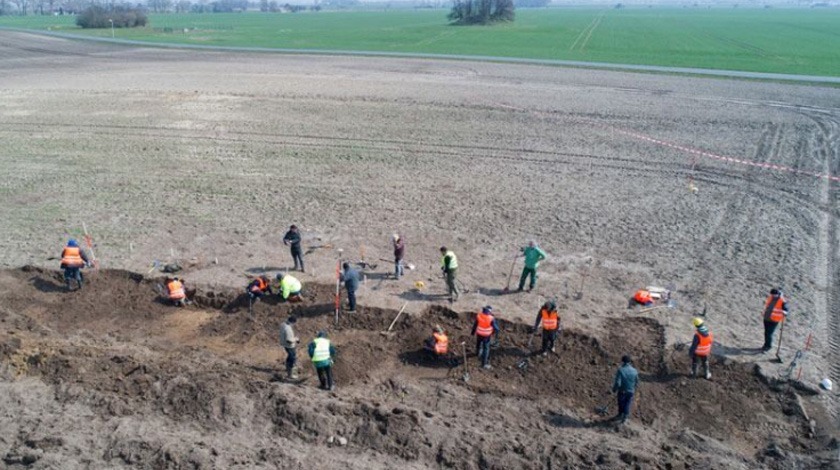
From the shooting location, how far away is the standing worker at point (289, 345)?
41.1 feet

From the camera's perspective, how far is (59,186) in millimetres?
23953

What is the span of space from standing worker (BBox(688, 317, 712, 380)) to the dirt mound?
0.34 m

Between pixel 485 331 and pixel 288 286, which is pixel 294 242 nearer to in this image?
pixel 288 286

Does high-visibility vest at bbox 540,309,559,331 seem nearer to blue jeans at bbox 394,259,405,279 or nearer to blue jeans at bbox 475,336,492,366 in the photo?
blue jeans at bbox 475,336,492,366

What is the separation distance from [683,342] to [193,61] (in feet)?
183

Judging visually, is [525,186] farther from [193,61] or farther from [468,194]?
[193,61]

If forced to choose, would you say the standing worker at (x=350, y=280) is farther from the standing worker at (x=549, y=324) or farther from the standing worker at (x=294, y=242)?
the standing worker at (x=549, y=324)

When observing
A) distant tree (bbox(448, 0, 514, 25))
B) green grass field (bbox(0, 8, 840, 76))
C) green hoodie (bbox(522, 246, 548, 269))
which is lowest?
green hoodie (bbox(522, 246, 548, 269))

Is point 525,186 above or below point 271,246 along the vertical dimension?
above

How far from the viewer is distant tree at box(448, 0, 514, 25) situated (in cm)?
10750

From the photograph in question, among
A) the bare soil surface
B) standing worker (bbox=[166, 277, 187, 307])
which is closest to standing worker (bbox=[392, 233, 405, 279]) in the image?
the bare soil surface

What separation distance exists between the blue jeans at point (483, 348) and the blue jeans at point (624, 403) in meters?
2.98

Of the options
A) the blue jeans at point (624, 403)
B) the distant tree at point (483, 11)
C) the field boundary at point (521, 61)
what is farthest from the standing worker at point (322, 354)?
the distant tree at point (483, 11)

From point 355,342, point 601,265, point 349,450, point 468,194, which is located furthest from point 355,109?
point 349,450
